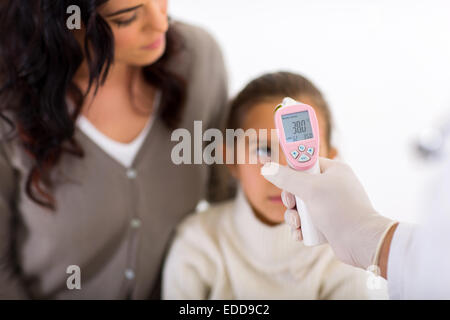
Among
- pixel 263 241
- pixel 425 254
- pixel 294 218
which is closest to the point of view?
pixel 425 254

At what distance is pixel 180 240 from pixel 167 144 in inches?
6.8

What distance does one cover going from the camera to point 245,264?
27.6 inches

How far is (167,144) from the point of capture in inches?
29.0

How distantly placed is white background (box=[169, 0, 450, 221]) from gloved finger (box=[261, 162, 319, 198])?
87 mm

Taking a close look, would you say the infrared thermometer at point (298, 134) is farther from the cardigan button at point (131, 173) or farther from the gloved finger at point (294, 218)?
the cardigan button at point (131, 173)

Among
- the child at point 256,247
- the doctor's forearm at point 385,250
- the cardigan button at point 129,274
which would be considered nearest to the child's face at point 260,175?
the child at point 256,247

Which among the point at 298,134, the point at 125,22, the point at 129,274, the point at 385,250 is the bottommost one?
the point at 129,274

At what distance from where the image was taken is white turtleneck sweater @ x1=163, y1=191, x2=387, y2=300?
2.08 ft

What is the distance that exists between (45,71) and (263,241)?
410 millimetres

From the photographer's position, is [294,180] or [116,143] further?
[116,143]

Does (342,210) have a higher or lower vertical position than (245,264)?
higher

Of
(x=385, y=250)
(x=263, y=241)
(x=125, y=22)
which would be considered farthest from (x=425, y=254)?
(x=125, y=22)

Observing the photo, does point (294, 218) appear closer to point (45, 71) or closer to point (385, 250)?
point (385, 250)

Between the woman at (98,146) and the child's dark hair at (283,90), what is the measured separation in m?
0.13
